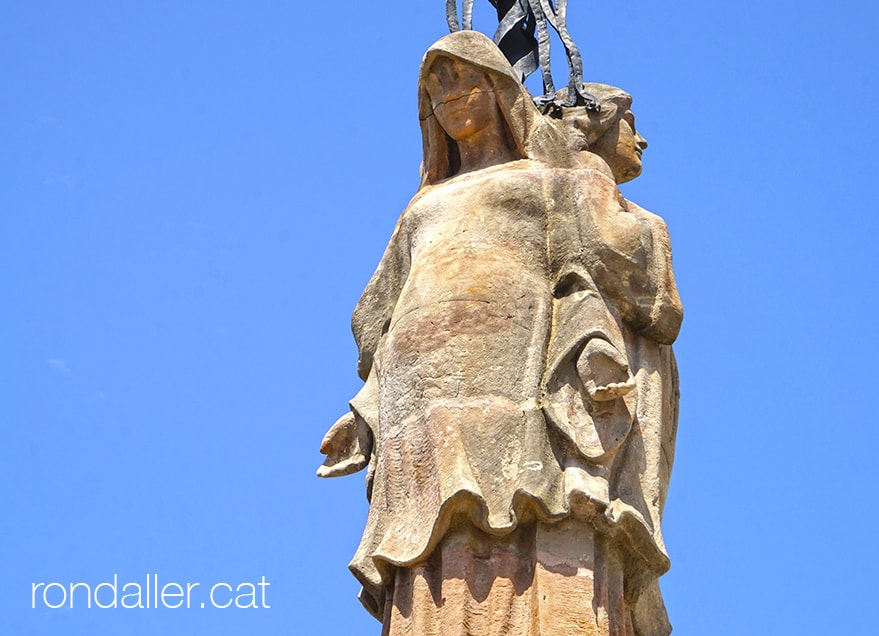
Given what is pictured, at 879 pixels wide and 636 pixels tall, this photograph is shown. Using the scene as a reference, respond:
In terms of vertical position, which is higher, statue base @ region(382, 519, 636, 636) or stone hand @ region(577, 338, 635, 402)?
stone hand @ region(577, 338, 635, 402)

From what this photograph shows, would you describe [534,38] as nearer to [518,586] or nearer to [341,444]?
[341,444]

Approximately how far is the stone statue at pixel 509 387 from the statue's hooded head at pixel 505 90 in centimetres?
1

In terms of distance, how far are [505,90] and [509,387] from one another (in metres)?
2.08

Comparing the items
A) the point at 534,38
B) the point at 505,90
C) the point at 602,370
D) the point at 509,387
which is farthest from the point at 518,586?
the point at 534,38

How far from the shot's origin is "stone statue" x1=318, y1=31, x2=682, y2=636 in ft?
38.0

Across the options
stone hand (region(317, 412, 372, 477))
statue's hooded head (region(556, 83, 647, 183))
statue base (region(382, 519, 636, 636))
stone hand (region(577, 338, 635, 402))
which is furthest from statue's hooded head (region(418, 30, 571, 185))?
statue base (region(382, 519, 636, 636))

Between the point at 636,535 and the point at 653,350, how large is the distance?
1.32 meters

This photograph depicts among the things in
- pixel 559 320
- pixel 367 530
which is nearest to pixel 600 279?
pixel 559 320

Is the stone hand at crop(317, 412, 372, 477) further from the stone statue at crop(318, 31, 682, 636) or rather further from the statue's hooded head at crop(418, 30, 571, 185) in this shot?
the statue's hooded head at crop(418, 30, 571, 185)

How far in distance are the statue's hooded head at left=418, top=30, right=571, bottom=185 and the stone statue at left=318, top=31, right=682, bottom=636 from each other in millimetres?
12

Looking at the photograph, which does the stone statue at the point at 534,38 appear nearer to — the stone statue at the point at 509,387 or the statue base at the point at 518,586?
the stone statue at the point at 509,387

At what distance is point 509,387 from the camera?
1194 centimetres

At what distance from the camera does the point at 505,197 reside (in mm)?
12539

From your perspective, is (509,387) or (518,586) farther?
(509,387)
